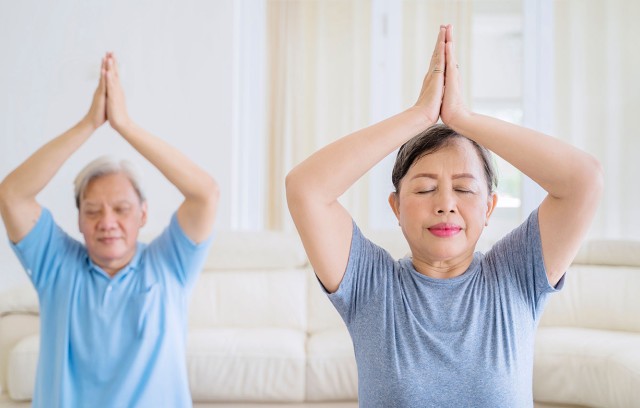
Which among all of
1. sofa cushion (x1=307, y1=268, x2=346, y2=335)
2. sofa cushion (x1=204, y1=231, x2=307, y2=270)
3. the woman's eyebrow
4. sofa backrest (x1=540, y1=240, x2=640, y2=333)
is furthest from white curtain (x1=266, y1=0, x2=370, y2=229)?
the woman's eyebrow

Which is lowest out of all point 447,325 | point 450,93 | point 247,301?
point 247,301

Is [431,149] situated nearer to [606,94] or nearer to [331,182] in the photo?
[331,182]

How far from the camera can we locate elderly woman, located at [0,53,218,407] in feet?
5.99

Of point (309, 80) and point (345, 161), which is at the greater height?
point (309, 80)

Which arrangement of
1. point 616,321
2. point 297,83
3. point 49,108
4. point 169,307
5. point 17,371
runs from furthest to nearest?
1. point 297,83
2. point 49,108
3. point 616,321
4. point 17,371
5. point 169,307

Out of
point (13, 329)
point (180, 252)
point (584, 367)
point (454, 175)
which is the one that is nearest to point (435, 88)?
point (454, 175)

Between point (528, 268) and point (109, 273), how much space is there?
1.18 meters

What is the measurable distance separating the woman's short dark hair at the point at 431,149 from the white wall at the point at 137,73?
3.26 m

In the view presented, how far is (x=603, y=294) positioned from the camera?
3.04m

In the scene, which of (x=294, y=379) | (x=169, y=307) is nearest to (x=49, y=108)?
(x=294, y=379)

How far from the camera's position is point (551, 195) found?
49.9 inches

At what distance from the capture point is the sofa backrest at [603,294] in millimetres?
2996

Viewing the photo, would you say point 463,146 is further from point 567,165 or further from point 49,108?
point 49,108

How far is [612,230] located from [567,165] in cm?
387
